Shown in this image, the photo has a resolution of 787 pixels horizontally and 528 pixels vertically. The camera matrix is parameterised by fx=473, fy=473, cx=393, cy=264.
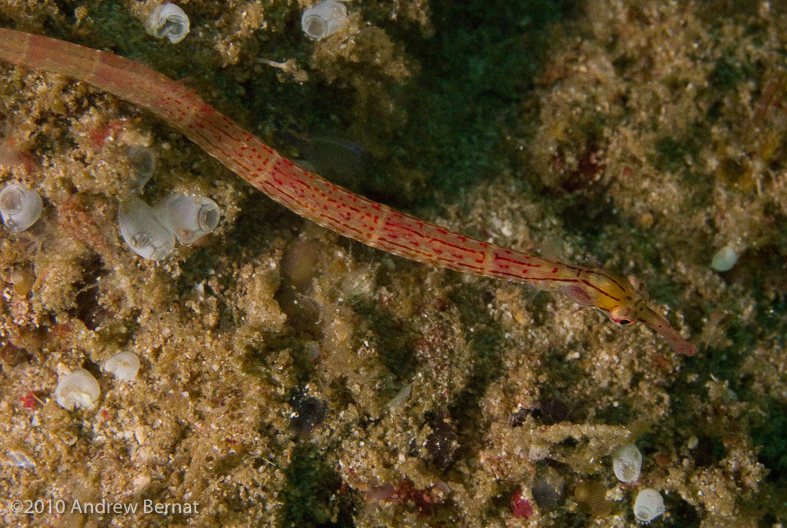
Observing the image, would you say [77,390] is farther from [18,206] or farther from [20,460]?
[18,206]

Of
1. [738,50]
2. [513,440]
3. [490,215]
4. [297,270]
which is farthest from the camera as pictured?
[738,50]

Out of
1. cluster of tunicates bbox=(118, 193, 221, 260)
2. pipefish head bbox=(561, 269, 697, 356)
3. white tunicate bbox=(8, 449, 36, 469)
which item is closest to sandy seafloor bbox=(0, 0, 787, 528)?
white tunicate bbox=(8, 449, 36, 469)

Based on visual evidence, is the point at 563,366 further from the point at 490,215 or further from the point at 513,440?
the point at 490,215

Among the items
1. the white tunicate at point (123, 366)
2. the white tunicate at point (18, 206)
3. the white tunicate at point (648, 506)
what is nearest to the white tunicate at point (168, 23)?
the white tunicate at point (18, 206)

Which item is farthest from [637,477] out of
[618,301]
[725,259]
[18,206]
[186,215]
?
[18,206]

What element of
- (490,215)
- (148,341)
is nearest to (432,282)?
(490,215)

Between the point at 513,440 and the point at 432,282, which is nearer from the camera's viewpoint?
the point at 513,440

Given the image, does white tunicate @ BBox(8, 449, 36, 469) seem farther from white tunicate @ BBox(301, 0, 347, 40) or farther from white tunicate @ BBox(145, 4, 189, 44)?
white tunicate @ BBox(301, 0, 347, 40)
